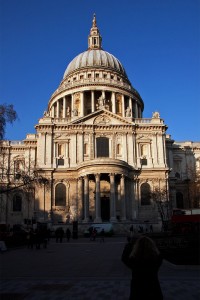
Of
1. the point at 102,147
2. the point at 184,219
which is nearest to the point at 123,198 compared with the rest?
the point at 102,147

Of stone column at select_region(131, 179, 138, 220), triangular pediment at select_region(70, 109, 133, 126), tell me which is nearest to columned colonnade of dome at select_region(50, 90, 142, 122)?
triangular pediment at select_region(70, 109, 133, 126)

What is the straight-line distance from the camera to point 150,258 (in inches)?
225

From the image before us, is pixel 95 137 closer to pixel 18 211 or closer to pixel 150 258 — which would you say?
pixel 18 211

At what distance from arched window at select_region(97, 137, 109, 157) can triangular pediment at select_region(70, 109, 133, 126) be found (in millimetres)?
2963

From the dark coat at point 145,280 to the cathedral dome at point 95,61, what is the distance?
83763 mm

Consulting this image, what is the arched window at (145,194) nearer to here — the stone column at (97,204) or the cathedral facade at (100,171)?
the cathedral facade at (100,171)

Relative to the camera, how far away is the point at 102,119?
63.4 metres

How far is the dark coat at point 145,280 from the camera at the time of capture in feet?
18.7

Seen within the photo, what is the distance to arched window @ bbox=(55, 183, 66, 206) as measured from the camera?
5906cm

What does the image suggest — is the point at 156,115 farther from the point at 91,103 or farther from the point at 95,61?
the point at 95,61

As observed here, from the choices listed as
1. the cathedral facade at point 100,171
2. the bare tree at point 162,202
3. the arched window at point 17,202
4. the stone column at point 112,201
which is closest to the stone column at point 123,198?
the cathedral facade at point 100,171

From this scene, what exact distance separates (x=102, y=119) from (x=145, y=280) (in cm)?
5820

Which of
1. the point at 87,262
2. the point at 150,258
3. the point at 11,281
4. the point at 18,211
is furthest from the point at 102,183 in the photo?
the point at 150,258

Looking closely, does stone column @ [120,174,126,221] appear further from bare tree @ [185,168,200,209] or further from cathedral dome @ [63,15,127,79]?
cathedral dome @ [63,15,127,79]
